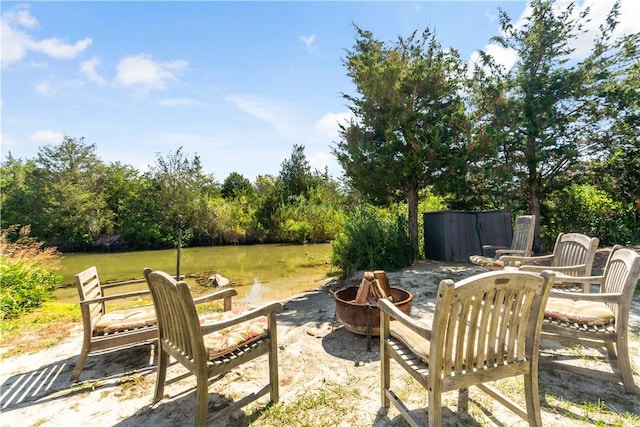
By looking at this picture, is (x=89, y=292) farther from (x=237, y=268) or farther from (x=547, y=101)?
(x=547, y=101)

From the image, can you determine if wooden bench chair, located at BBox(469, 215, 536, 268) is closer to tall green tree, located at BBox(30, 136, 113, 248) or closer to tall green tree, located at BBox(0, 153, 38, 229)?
tall green tree, located at BBox(30, 136, 113, 248)

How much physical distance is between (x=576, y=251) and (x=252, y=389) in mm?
3373

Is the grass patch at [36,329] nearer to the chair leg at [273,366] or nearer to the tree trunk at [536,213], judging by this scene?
the chair leg at [273,366]

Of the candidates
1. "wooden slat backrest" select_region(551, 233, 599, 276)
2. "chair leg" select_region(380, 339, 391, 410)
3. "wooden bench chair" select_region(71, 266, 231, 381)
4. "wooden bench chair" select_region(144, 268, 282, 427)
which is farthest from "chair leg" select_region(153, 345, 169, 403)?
"wooden slat backrest" select_region(551, 233, 599, 276)

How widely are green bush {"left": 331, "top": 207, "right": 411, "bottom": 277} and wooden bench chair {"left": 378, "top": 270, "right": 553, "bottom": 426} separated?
454 cm

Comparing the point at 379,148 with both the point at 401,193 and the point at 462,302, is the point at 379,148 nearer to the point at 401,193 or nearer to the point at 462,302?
the point at 401,193

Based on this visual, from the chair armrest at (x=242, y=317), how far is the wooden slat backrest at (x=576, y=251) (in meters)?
2.89

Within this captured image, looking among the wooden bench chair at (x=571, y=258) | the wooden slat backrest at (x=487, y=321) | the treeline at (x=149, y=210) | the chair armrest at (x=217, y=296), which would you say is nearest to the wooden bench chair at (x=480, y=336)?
the wooden slat backrest at (x=487, y=321)

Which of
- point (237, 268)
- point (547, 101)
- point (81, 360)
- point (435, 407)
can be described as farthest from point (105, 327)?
point (547, 101)

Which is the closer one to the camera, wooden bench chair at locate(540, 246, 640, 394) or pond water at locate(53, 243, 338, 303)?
wooden bench chair at locate(540, 246, 640, 394)

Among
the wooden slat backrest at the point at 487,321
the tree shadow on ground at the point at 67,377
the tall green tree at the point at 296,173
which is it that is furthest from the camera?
the tall green tree at the point at 296,173

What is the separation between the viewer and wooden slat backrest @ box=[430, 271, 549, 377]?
55.7 inches

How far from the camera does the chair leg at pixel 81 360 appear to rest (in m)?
2.38

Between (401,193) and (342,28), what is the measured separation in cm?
403
